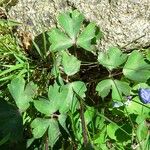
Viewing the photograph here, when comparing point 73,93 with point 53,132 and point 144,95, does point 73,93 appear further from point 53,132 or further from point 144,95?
point 144,95

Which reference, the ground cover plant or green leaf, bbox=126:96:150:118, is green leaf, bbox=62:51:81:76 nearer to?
the ground cover plant

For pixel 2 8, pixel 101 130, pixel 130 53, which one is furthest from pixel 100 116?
pixel 2 8

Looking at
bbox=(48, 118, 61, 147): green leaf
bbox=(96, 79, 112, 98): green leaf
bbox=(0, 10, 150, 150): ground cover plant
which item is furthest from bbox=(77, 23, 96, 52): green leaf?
bbox=(48, 118, 61, 147): green leaf

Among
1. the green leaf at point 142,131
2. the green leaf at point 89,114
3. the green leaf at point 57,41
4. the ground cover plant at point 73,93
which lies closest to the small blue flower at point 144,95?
the ground cover plant at point 73,93

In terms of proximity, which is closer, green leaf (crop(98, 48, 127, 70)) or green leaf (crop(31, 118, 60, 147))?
green leaf (crop(31, 118, 60, 147))

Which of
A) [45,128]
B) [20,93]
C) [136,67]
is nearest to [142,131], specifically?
[136,67]

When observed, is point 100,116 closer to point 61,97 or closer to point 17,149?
point 61,97
